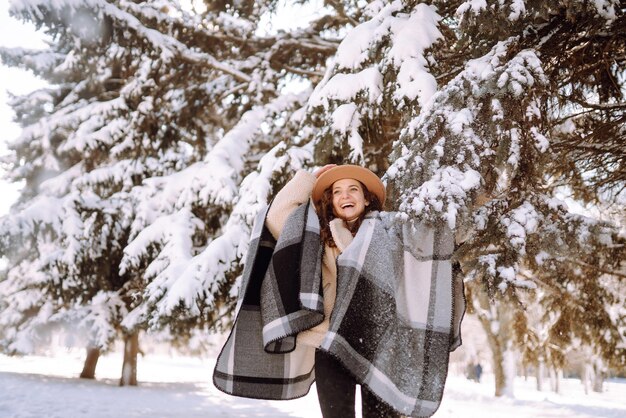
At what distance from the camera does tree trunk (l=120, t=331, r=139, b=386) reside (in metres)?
11.8

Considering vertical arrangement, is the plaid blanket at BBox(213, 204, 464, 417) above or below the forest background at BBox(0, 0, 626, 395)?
below

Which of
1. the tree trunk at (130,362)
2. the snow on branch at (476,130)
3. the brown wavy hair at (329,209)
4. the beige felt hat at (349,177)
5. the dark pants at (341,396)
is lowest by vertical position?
the tree trunk at (130,362)

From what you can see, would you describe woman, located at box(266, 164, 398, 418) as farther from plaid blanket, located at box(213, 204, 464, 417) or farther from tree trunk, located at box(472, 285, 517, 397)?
tree trunk, located at box(472, 285, 517, 397)

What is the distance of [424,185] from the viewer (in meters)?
2.25

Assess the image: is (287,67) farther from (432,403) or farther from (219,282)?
(432,403)

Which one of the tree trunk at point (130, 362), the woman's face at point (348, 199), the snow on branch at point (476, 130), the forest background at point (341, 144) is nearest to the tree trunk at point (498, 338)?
the forest background at point (341, 144)

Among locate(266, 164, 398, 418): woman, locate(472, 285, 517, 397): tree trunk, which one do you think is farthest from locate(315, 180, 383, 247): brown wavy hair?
locate(472, 285, 517, 397): tree trunk

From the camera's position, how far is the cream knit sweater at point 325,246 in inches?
90.4

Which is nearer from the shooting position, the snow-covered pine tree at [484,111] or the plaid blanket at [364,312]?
the plaid blanket at [364,312]

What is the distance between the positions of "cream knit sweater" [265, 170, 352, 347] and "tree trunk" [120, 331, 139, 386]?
406 inches

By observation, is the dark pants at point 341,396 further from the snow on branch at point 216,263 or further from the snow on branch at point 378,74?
the snow on branch at point 216,263

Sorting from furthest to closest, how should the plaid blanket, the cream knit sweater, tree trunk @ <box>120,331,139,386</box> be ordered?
tree trunk @ <box>120,331,139,386</box> → the cream knit sweater → the plaid blanket

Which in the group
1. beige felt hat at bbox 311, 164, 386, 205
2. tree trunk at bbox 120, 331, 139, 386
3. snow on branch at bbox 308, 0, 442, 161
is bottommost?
tree trunk at bbox 120, 331, 139, 386

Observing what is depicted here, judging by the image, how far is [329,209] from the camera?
2.58 metres
